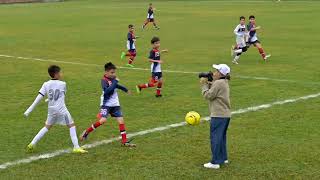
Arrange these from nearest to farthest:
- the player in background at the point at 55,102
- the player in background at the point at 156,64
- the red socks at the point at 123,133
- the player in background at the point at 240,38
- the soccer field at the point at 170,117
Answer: the soccer field at the point at 170,117
the player in background at the point at 55,102
the red socks at the point at 123,133
the player in background at the point at 156,64
the player in background at the point at 240,38

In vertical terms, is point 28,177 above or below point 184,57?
below

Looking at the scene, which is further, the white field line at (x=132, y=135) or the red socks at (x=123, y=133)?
the red socks at (x=123, y=133)

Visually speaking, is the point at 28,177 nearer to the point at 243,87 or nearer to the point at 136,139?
the point at 136,139

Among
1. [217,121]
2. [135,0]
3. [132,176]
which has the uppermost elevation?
[135,0]

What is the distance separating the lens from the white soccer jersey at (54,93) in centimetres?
1037

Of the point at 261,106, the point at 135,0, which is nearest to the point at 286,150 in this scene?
the point at 261,106

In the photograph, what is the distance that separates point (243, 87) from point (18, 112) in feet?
23.0

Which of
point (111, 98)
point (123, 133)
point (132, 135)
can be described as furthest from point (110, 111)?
point (132, 135)

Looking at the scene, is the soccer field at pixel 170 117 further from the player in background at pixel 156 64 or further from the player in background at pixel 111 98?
the player in background at pixel 156 64

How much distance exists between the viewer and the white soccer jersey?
10.4 metres

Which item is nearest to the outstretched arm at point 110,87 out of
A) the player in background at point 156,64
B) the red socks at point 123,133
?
the red socks at point 123,133

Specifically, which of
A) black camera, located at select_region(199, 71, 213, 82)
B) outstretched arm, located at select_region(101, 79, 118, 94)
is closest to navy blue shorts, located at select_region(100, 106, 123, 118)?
outstretched arm, located at select_region(101, 79, 118, 94)

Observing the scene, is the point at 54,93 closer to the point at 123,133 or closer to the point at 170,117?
the point at 123,133

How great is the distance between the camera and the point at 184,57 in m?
25.5
